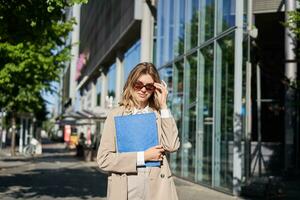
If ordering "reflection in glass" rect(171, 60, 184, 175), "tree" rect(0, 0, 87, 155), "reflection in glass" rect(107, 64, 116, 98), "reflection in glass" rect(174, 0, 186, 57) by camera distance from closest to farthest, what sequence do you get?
"tree" rect(0, 0, 87, 155)
"reflection in glass" rect(171, 60, 184, 175)
"reflection in glass" rect(174, 0, 186, 57)
"reflection in glass" rect(107, 64, 116, 98)

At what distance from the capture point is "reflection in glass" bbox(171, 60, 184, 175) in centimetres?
2198

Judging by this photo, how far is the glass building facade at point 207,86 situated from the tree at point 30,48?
4.48 m

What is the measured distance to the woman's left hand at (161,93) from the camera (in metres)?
3.46

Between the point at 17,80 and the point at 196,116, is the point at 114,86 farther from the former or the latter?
the point at 196,116

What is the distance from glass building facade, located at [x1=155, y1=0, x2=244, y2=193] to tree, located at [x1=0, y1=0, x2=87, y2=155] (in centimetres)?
448

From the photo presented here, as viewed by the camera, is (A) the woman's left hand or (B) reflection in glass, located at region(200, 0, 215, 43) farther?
(B) reflection in glass, located at region(200, 0, 215, 43)

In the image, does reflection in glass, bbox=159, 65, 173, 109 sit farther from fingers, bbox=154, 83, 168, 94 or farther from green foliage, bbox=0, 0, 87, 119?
fingers, bbox=154, 83, 168, 94

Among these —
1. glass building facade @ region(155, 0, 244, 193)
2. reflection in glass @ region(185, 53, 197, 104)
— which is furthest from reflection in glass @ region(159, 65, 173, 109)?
reflection in glass @ region(185, 53, 197, 104)

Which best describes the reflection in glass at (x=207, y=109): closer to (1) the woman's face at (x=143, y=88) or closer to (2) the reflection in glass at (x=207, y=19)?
(2) the reflection in glass at (x=207, y=19)

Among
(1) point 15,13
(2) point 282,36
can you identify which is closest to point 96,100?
(2) point 282,36

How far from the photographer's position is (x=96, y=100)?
2479 inches

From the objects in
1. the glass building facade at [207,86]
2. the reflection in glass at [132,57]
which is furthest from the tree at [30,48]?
the reflection in glass at [132,57]

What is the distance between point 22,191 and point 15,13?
4565 millimetres

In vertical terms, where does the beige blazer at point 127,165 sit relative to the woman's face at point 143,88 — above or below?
below
